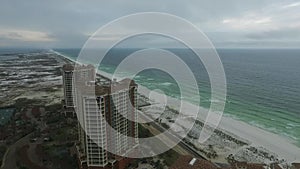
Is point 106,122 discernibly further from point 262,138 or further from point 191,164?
point 262,138

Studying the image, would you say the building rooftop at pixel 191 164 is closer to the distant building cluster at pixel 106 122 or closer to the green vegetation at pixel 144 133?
the distant building cluster at pixel 106 122

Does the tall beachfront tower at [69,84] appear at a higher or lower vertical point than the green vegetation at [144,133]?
higher

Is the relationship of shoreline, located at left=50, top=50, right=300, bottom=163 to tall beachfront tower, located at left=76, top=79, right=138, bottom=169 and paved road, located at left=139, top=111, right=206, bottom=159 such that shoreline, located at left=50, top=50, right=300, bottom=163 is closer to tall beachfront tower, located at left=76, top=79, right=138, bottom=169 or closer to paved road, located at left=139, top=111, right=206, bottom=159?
paved road, located at left=139, top=111, right=206, bottom=159

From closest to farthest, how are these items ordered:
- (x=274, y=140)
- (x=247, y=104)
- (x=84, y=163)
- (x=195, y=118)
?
(x=84, y=163) < (x=274, y=140) < (x=195, y=118) < (x=247, y=104)

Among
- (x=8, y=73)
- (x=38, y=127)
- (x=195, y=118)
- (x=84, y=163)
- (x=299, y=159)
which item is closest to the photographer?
(x=84, y=163)

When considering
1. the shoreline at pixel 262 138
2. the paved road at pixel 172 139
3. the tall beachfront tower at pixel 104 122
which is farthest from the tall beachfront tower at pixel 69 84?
the shoreline at pixel 262 138

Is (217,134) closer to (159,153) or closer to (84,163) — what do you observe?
(159,153)

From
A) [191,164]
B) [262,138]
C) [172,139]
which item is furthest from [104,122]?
[262,138]

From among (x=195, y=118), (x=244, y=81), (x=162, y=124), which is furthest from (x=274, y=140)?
(x=244, y=81)
